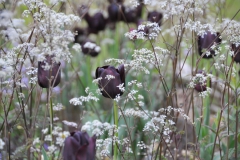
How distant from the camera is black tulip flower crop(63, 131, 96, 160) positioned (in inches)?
39.4

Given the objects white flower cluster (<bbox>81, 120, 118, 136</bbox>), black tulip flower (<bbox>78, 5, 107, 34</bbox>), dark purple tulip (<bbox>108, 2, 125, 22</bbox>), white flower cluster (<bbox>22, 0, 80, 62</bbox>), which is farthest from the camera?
dark purple tulip (<bbox>108, 2, 125, 22</bbox>)

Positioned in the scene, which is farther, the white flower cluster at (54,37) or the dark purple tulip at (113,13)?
the dark purple tulip at (113,13)

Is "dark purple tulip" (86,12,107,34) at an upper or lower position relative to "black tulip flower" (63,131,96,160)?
upper

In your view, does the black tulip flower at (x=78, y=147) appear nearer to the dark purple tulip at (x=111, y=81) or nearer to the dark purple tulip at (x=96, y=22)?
the dark purple tulip at (x=111, y=81)

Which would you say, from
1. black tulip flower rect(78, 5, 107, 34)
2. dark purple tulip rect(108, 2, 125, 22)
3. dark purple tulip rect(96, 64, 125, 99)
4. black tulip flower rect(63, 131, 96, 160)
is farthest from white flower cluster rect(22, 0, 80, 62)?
dark purple tulip rect(108, 2, 125, 22)

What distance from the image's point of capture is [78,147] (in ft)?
3.32

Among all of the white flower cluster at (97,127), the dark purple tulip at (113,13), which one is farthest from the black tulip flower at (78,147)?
the dark purple tulip at (113,13)

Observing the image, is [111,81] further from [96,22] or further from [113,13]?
[113,13]

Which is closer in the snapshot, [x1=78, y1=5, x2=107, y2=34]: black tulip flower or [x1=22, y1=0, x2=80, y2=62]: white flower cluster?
[x1=22, y1=0, x2=80, y2=62]: white flower cluster

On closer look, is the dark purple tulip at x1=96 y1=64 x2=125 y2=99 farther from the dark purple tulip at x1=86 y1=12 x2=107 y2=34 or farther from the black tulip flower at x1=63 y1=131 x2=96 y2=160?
the dark purple tulip at x1=86 y1=12 x2=107 y2=34

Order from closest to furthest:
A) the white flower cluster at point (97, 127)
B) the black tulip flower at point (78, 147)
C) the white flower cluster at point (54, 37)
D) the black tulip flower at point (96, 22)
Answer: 1. the black tulip flower at point (78, 147)
2. the white flower cluster at point (54, 37)
3. the white flower cluster at point (97, 127)
4. the black tulip flower at point (96, 22)

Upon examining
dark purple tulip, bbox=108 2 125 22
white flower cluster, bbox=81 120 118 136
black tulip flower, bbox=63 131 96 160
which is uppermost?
dark purple tulip, bbox=108 2 125 22

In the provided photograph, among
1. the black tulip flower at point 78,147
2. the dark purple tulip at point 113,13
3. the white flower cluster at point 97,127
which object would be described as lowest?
the black tulip flower at point 78,147

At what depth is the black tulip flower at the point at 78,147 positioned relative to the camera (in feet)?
3.29
